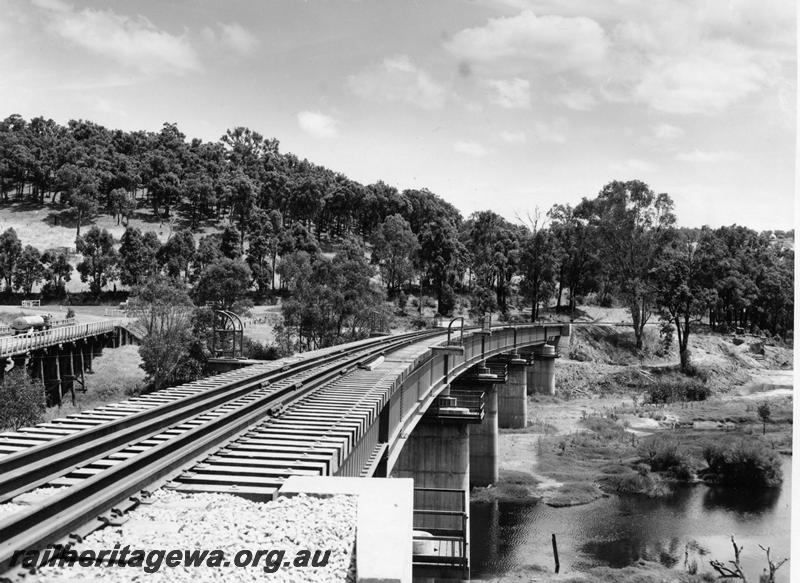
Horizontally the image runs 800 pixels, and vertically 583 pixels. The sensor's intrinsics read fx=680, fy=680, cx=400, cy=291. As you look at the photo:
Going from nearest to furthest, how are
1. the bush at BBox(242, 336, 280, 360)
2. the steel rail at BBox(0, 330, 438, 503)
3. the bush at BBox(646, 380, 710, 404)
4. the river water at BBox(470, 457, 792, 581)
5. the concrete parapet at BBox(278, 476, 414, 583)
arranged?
1. the concrete parapet at BBox(278, 476, 414, 583)
2. the steel rail at BBox(0, 330, 438, 503)
3. the river water at BBox(470, 457, 792, 581)
4. the bush at BBox(242, 336, 280, 360)
5. the bush at BBox(646, 380, 710, 404)

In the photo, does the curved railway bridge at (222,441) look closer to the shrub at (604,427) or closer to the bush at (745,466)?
the bush at (745,466)

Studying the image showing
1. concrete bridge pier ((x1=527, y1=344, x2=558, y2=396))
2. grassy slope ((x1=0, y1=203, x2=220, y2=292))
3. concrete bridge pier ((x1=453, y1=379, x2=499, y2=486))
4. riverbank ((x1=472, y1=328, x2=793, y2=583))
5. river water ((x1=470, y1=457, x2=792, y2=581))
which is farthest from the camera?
grassy slope ((x1=0, y1=203, x2=220, y2=292))

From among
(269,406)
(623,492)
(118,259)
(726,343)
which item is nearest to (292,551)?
(269,406)

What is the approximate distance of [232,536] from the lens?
606 cm

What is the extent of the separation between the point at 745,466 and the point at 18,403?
33.9m

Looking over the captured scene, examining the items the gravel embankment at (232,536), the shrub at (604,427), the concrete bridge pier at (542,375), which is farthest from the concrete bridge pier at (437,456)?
the concrete bridge pier at (542,375)

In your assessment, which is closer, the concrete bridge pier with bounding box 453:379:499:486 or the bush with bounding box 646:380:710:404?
the concrete bridge pier with bounding box 453:379:499:486

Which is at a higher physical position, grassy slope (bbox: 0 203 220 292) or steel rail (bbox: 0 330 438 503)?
grassy slope (bbox: 0 203 220 292)

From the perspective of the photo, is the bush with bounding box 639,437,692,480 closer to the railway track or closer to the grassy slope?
the railway track

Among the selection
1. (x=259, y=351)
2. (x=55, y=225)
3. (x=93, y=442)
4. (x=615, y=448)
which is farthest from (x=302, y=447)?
(x=55, y=225)

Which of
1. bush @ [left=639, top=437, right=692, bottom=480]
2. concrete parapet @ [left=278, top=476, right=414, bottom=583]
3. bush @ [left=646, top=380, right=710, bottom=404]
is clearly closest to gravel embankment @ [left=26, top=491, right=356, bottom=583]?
concrete parapet @ [left=278, top=476, right=414, bottom=583]

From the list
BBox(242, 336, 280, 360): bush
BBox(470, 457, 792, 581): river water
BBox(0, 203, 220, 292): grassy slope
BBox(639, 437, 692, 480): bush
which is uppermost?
BBox(0, 203, 220, 292): grassy slope

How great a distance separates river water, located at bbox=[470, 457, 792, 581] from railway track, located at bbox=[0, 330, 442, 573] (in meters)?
14.3

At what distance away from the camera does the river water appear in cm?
2420
